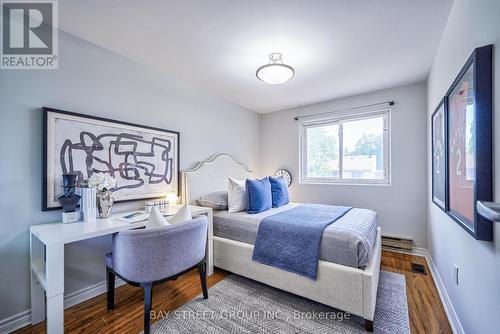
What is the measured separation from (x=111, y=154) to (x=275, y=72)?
5.95 ft

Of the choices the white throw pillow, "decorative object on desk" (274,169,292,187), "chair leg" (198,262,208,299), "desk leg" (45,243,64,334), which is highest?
"decorative object on desk" (274,169,292,187)

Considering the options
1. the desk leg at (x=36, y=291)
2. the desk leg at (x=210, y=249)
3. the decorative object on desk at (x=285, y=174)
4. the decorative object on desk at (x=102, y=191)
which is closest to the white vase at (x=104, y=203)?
the decorative object on desk at (x=102, y=191)

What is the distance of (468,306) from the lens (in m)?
1.31

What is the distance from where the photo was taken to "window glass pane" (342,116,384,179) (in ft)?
10.6

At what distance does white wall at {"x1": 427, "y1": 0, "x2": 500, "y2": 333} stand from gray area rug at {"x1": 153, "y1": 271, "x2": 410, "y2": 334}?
440 millimetres

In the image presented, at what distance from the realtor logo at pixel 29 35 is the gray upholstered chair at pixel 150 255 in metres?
1.56

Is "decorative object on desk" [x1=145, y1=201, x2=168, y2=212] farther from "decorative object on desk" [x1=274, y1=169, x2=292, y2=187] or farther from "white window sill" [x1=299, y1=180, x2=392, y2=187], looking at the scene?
"white window sill" [x1=299, y1=180, x2=392, y2=187]

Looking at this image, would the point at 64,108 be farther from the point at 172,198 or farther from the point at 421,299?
the point at 421,299

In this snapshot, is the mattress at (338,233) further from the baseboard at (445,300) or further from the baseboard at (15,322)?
the baseboard at (15,322)

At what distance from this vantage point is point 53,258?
129 cm

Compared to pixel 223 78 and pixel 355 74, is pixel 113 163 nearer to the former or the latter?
pixel 223 78

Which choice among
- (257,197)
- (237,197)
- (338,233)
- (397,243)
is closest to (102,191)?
(237,197)

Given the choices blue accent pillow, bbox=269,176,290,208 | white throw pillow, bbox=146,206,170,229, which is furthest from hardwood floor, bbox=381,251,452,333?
white throw pillow, bbox=146,206,170,229

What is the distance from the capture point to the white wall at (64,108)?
156 cm
